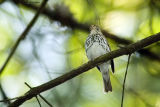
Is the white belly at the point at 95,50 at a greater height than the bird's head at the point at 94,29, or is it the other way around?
the bird's head at the point at 94,29

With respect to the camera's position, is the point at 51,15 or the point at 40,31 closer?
the point at 51,15

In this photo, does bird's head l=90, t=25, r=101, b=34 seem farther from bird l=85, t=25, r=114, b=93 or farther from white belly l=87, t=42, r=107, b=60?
white belly l=87, t=42, r=107, b=60

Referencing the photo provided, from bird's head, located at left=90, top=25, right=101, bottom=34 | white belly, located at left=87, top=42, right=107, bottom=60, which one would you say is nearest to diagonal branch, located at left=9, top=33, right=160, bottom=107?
white belly, located at left=87, top=42, right=107, bottom=60

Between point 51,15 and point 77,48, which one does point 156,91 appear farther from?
point 51,15

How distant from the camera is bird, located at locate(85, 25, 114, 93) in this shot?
14.8 ft

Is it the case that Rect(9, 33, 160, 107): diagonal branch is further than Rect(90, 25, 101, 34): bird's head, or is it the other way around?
Rect(90, 25, 101, 34): bird's head

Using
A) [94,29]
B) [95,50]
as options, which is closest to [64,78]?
[95,50]

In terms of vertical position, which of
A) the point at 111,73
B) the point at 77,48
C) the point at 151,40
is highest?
the point at 151,40

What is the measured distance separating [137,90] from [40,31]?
157cm

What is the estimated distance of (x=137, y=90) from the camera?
471cm

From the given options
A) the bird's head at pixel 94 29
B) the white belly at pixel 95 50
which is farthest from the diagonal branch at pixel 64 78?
the bird's head at pixel 94 29

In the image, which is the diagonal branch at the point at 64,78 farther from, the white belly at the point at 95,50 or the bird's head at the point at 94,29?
the bird's head at the point at 94,29

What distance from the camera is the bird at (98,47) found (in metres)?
4.52

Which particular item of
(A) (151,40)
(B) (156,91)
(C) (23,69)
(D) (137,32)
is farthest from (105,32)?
(A) (151,40)
